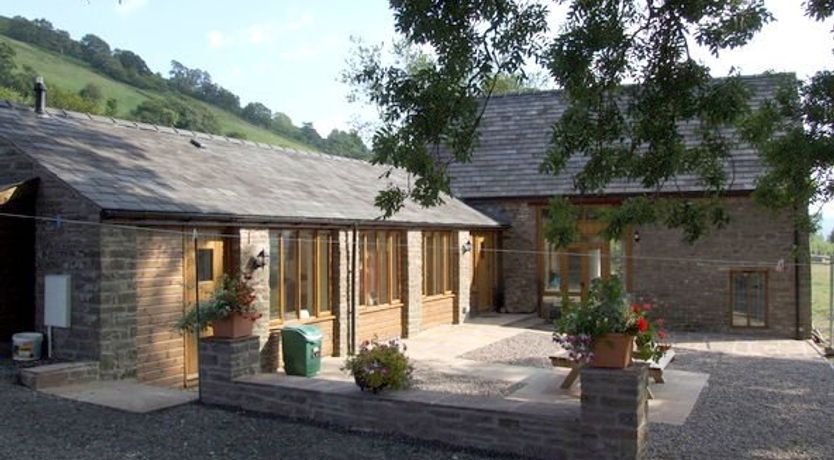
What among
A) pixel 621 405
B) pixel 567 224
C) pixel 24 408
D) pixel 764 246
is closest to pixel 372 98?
pixel 567 224

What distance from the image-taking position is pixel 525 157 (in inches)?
873

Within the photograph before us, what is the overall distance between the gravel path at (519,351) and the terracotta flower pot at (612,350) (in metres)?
6.41

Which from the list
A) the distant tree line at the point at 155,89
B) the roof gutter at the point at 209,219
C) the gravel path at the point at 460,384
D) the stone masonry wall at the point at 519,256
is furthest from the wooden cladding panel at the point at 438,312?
the distant tree line at the point at 155,89

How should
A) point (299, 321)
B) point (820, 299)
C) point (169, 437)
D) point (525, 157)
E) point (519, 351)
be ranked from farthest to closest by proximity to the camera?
point (820, 299)
point (525, 157)
point (519, 351)
point (299, 321)
point (169, 437)

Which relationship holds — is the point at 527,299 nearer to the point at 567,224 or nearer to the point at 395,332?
the point at 395,332

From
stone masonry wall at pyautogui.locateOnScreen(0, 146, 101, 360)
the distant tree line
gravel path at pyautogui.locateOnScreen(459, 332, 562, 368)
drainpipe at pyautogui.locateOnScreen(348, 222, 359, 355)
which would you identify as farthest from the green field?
the distant tree line

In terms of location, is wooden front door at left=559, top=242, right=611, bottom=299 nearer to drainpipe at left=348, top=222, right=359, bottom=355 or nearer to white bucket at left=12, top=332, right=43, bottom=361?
drainpipe at left=348, top=222, right=359, bottom=355

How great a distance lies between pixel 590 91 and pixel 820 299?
95.1 feet

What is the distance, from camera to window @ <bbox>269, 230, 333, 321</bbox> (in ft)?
40.9

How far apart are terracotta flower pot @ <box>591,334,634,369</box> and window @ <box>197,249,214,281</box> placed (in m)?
6.46

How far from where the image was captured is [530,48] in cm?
791

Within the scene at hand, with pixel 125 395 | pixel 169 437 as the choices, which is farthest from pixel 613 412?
pixel 125 395

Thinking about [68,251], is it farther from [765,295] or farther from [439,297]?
[765,295]

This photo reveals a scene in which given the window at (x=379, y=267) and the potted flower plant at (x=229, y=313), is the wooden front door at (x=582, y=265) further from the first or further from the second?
the potted flower plant at (x=229, y=313)
